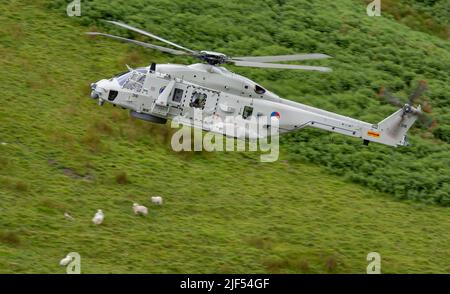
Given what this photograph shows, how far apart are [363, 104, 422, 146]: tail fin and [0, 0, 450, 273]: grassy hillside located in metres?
3.49

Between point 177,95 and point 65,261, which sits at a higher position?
point 177,95

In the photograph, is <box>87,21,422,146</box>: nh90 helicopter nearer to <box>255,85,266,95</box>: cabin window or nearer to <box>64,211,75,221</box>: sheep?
<box>255,85,266,95</box>: cabin window

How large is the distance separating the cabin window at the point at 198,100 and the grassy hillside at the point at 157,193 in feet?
11.3

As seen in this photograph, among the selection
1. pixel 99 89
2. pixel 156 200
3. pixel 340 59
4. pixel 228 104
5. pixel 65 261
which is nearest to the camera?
pixel 65 261

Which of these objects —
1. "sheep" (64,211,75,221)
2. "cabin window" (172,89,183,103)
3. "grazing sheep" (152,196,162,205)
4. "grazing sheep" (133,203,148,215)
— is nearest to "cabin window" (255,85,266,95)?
"cabin window" (172,89,183,103)

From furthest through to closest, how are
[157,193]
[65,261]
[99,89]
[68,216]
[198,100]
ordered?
[157,193] < [99,89] < [198,100] < [68,216] < [65,261]

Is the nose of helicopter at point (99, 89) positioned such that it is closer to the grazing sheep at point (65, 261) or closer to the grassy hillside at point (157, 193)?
the grassy hillside at point (157, 193)

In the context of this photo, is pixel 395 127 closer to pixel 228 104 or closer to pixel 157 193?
pixel 228 104

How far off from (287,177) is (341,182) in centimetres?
217

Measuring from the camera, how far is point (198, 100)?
28.8 m

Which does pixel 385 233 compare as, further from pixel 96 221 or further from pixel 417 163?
pixel 96 221

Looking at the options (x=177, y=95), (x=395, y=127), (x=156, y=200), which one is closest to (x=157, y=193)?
(x=156, y=200)

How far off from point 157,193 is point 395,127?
822 centimetres
